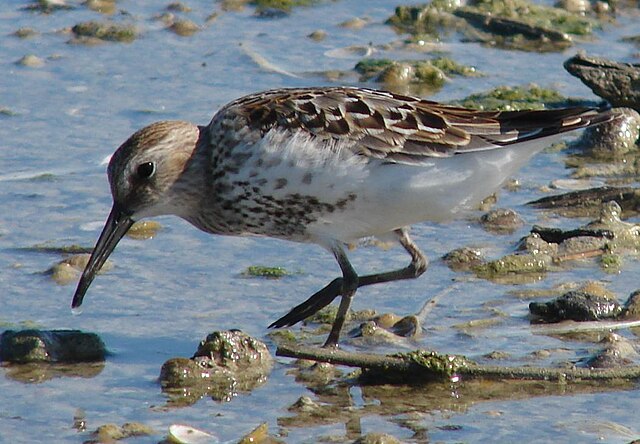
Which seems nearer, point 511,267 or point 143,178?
point 143,178

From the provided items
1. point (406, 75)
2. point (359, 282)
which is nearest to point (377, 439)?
point (359, 282)

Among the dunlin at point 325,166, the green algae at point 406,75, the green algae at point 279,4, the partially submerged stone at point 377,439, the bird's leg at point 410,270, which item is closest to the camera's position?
the partially submerged stone at point 377,439

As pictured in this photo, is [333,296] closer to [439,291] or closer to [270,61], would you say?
[439,291]

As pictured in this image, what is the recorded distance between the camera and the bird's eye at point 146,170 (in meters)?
7.39

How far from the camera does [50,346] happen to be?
273 inches

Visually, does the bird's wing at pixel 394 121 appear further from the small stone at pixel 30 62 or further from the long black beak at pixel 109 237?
the small stone at pixel 30 62

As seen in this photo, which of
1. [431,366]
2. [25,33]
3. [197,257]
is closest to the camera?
[431,366]

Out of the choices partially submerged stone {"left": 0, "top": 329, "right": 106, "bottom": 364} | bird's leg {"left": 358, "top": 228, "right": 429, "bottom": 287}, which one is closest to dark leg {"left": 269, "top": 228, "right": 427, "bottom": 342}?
bird's leg {"left": 358, "top": 228, "right": 429, "bottom": 287}

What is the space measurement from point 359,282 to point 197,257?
1208 mm

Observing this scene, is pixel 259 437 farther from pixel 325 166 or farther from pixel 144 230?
pixel 144 230

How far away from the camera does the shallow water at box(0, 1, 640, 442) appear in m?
6.35

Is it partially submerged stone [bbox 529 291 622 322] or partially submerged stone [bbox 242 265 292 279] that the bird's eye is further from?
partially submerged stone [bbox 529 291 622 322]

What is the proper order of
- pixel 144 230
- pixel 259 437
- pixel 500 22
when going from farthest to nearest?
pixel 500 22 → pixel 144 230 → pixel 259 437

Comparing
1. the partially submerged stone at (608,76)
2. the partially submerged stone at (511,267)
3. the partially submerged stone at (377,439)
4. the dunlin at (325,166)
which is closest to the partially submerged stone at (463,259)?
the partially submerged stone at (511,267)
